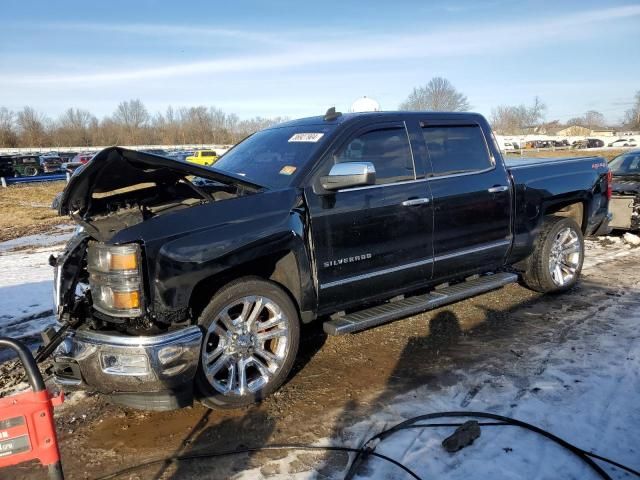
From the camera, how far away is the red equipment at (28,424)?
2004 millimetres

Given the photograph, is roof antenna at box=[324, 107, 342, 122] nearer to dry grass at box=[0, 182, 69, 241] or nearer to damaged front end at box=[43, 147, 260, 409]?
damaged front end at box=[43, 147, 260, 409]

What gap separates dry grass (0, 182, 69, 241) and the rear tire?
802cm

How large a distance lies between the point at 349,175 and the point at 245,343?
4.73 ft

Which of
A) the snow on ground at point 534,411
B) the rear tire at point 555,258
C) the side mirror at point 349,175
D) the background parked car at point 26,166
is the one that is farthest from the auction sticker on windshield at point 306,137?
the background parked car at point 26,166

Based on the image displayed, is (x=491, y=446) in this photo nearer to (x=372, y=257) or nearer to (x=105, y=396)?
(x=372, y=257)

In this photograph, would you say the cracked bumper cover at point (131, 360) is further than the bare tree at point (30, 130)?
No

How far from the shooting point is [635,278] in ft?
22.2

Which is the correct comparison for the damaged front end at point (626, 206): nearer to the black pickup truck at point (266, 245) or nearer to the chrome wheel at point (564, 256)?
the chrome wheel at point (564, 256)

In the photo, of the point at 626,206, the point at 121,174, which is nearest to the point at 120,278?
the point at 121,174

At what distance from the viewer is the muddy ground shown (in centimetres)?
308

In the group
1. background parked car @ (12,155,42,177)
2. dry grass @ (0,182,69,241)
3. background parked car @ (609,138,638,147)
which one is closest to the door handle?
dry grass @ (0,182,69,241)

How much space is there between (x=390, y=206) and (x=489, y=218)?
4.54 ft

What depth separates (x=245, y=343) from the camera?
143 inches

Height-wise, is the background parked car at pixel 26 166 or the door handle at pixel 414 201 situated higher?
the background parked car at pixel 26 166
